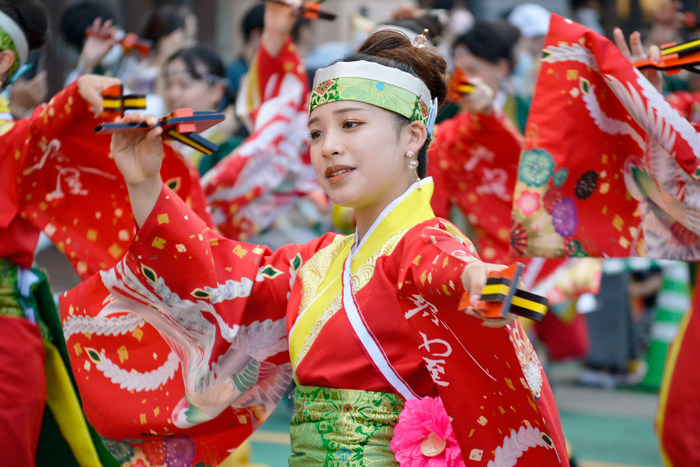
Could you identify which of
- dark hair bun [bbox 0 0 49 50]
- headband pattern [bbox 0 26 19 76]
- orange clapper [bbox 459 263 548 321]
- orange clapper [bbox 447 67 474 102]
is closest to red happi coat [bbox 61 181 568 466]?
orange clapper [bbox 459 263 548 321]

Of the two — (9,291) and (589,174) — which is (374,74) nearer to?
(589,174)

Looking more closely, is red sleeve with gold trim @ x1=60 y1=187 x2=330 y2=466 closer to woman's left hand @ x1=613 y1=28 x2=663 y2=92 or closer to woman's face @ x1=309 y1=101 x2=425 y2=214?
woman's face @ x1=309 y1=101 x2=425 y2=214

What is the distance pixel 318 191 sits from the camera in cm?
477

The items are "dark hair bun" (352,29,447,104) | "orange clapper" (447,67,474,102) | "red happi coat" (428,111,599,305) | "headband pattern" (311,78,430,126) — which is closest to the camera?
"headband pattern" (311,78,430,126)

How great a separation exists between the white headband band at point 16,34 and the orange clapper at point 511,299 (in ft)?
5.64

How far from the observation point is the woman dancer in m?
1.61

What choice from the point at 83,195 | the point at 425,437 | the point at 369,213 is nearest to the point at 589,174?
the point at 369,213

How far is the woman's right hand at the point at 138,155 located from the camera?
5.80 feet

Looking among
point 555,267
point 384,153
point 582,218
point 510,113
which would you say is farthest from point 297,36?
point 384,153

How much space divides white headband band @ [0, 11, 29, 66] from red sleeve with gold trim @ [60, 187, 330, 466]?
77cm

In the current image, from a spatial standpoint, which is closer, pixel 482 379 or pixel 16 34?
pixel 482 379

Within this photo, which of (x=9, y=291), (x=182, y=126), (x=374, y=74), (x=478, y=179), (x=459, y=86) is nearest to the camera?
(x=182, y=126)

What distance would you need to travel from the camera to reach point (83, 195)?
2.36 metres

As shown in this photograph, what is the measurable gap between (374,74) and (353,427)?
751mm
